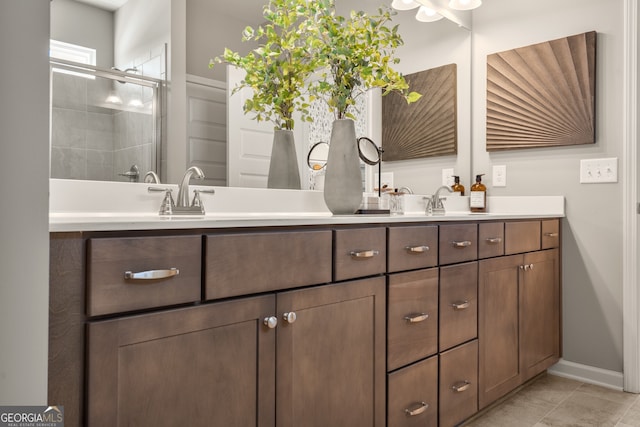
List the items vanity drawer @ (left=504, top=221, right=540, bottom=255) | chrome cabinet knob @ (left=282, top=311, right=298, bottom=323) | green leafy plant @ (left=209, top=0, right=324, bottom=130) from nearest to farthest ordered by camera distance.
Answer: chrome cabinet knob @ (left=282, top=311, right=298, bottom=323)
green leafy plant @ (left=209, top=0, right=324, bottom=130)
vanity drawer @ (left=504, top=221, right=540, bottom=255)

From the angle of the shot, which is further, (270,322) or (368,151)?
(368,151)

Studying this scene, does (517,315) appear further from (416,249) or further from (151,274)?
(151,274)

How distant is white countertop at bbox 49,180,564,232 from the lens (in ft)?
3.05

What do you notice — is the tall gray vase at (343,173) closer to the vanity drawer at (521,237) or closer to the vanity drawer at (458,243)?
the vanity drawer at (458,243)

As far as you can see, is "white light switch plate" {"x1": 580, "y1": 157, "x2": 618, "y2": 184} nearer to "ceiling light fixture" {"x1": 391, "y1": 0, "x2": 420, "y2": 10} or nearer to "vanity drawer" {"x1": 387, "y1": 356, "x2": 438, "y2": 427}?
"ceiling light fixture" {"x1": 391, "y1": 0, "x2": 420, "y2": 10}

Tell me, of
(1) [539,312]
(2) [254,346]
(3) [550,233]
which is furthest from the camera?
(3) [550,233]

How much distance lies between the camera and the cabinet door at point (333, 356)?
1.17m

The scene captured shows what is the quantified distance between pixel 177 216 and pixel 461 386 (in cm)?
122

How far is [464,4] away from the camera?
271 centimetres

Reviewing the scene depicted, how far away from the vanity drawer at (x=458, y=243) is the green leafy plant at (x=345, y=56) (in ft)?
1.93

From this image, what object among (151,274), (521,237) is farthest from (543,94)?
(151,274)

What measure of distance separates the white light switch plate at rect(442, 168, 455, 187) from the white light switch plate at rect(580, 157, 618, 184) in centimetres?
68

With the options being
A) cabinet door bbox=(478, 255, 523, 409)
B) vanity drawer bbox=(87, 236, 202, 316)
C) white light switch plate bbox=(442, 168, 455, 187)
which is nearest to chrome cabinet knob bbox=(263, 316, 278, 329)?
vanity drawer bbox=(87, 236, 202, 316)

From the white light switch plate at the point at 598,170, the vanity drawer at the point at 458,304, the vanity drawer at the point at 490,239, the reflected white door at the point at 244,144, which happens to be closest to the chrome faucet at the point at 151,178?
the reflected white door at the point at 244,144
